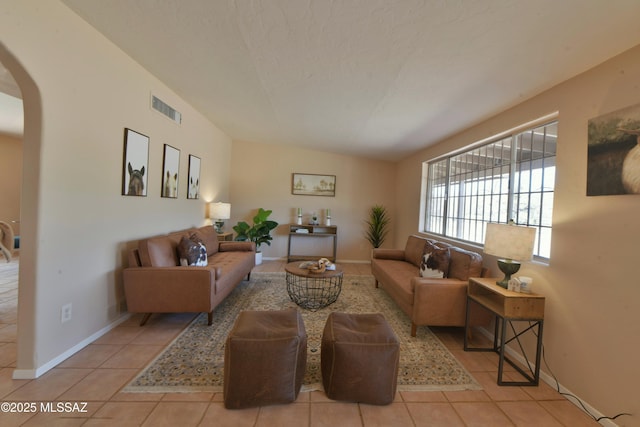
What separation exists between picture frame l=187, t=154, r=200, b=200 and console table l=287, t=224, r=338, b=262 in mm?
2140

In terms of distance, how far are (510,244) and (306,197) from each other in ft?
14.1

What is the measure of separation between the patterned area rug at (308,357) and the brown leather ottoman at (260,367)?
9.8 inches

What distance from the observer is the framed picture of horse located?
252 cm

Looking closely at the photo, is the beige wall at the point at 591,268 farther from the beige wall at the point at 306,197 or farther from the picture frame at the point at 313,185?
the picture frame at the point at 313,185

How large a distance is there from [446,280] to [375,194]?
3611 millimetres

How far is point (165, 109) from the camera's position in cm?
313

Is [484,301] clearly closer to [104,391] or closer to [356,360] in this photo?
[356,360]

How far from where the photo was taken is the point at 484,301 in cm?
219

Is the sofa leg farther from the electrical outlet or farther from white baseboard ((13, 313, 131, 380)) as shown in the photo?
the electrical outlet

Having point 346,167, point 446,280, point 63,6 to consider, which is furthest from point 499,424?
point 346,167

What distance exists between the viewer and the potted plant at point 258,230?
5152 mm

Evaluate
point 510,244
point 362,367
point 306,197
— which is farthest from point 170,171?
point 510,244

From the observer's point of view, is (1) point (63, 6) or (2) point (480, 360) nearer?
(1) point (63, 6)

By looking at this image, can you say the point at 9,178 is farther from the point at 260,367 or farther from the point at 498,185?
the point at 498,185
